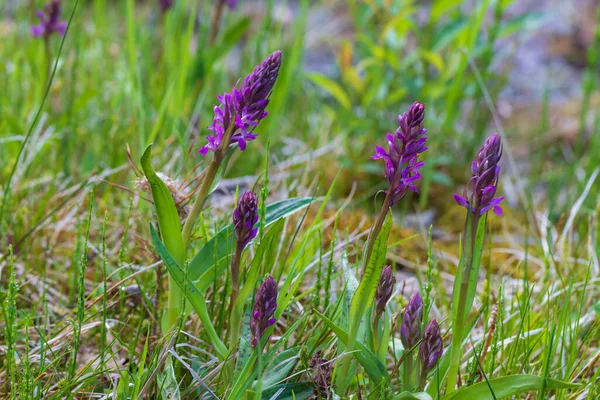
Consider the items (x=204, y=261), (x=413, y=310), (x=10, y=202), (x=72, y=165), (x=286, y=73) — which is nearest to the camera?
(x=413, y=310)

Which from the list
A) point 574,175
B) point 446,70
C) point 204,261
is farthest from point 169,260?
point 574,175

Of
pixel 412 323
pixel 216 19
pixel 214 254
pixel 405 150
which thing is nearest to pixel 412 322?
pixel 412 323

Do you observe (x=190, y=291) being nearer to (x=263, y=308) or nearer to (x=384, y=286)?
(x=263, y=308)

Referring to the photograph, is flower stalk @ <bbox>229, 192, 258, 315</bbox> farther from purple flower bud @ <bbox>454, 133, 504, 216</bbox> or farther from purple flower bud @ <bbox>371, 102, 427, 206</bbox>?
purple flower bud @ <bbox>454, 133, 504, 216</bbox>

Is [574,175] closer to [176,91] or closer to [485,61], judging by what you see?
[485,61]

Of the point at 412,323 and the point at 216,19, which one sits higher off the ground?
the point at 216,19

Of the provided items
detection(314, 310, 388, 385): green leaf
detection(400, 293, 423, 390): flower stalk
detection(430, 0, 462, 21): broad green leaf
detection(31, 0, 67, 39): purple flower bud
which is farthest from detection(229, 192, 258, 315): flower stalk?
detection(430, 0, 462, 21): broad green leaf

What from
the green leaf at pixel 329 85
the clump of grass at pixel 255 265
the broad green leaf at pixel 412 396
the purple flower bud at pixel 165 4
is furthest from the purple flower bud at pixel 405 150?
the purple flower bud at pixel 165 4
